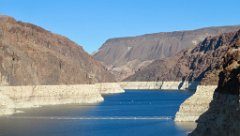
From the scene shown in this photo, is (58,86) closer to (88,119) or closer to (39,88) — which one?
(39,88)

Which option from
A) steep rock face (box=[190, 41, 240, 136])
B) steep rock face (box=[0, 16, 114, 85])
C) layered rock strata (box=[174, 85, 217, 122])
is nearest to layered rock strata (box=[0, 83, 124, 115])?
steep rock face (box=[0, 16, 114, 85])

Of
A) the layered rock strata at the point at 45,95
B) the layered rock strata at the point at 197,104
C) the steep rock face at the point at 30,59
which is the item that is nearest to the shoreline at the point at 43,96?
the layered rock strata at the point at 45,95

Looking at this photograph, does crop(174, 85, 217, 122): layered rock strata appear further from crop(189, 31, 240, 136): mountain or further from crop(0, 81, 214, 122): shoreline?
crop(0, 81, 214, 122): shoreline

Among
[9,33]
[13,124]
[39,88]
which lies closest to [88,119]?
[13,124]

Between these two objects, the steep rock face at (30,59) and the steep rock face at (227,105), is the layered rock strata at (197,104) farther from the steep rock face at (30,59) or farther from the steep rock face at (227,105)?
the steep rock face at (30,59)

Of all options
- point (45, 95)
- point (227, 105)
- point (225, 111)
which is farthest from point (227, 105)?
point (45, 95)
